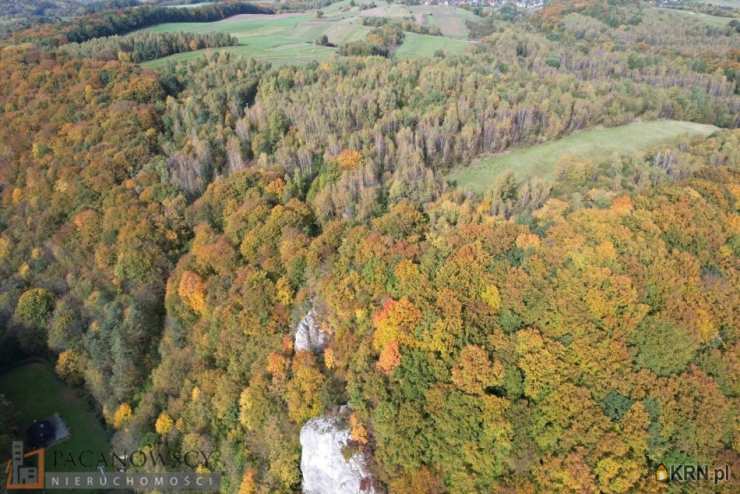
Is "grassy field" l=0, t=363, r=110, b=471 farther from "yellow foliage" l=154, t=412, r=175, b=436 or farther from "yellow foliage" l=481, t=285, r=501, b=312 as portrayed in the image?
"yellow foliage" l=481, t=285, r=501, b=312

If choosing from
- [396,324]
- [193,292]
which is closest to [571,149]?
[396,324]

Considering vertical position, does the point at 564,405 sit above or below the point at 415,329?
below

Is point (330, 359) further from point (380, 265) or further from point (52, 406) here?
point (52, 406)

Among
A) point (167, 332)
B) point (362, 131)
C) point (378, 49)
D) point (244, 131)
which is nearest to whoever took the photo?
point (167, 332)

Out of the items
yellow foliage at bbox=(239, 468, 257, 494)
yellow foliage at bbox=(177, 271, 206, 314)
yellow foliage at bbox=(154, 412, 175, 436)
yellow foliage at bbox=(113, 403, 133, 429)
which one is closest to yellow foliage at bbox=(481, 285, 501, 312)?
yellow foliage at bbox=(239, 468, 257, 494)

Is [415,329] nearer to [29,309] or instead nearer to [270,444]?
[270,444]

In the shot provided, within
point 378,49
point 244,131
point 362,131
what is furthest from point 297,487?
point 378,49

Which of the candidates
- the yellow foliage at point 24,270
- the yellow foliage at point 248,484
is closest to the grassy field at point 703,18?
the yellow foliage at point 248,484
